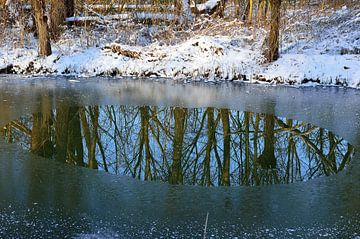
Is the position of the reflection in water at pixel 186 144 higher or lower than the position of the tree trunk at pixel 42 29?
lower

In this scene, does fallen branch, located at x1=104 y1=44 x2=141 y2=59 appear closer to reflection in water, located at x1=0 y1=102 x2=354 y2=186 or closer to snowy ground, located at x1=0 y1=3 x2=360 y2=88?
snowy ground, located at x1=0 y1=3 x2=360 y2=88

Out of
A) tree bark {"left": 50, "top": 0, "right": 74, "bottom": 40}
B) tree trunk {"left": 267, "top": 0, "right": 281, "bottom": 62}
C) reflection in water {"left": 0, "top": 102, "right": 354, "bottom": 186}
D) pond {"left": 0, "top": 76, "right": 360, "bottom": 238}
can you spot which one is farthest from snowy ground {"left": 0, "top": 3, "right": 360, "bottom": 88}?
reflection in water {"left": 0, "top": 102, "right": 354, "bottom": 186}

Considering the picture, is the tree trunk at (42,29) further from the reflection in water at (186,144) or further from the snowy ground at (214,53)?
the reflection in water at (186,144)

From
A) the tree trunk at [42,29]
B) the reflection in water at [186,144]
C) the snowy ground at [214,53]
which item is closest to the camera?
the reflection in water at [186,144]

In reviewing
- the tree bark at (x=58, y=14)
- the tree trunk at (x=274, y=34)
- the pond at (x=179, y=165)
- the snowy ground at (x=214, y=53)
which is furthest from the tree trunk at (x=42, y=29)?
the tree trunk at (x=274, y=34)

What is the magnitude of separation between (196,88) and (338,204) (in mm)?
7681

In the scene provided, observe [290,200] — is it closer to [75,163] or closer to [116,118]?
[75,163]

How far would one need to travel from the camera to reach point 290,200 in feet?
19.0

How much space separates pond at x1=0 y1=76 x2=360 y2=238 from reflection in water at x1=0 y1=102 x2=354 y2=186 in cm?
2

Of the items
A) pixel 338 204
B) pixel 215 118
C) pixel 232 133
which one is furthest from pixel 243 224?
pixel 215 118

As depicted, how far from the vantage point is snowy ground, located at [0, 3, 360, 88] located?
13.7 m

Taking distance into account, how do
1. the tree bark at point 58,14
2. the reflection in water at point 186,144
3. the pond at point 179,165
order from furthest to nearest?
the tree bark at point 58,14
the reflection in water at point 186,144
the pond at point 179,165

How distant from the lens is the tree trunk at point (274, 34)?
1388 centimetres

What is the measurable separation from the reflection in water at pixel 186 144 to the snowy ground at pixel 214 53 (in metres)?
4.43
